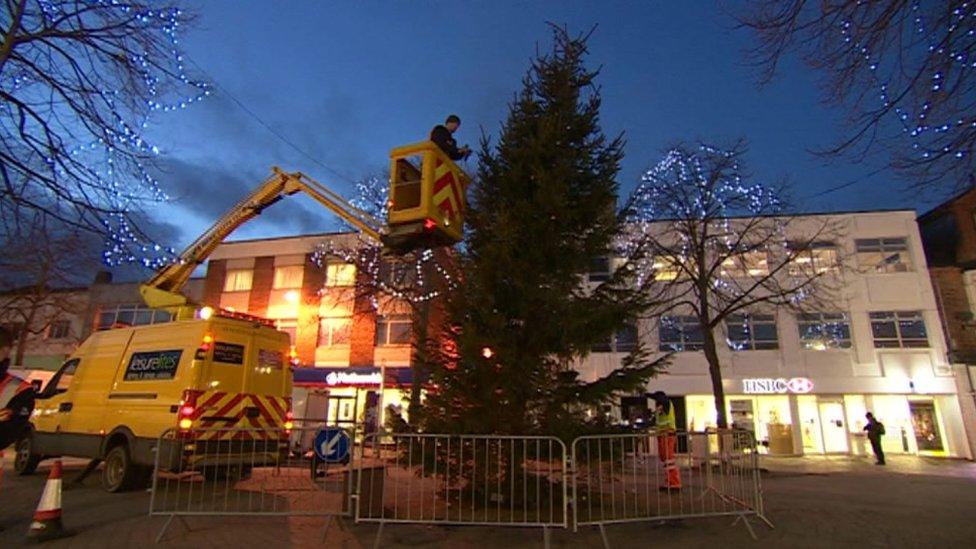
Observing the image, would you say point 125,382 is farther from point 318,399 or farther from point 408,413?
point 318,399

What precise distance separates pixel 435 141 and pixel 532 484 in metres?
4.48

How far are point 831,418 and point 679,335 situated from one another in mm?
7070

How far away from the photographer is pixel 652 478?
24.6 feet

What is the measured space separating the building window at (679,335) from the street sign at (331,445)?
18540mm

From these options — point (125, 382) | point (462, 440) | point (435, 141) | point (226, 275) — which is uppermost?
point (226, 275)

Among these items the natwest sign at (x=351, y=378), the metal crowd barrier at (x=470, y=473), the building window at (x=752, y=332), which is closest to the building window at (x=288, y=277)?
the natwest sign at (x=351, y=378)

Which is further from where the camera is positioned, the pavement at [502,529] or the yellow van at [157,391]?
the yellow van at [157,391]

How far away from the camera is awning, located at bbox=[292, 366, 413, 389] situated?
86.2 ft

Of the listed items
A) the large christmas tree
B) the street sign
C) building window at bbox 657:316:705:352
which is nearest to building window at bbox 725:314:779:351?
building window at bbox 657:316:705:352

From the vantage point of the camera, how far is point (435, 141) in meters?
6.63

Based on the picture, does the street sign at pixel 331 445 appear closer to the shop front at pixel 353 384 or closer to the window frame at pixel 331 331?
the shop front at pixel 353 384

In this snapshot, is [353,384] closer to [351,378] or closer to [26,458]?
[351,378]

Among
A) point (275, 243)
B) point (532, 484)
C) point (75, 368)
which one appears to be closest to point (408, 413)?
point (532, 484)

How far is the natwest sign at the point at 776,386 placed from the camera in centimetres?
2441
